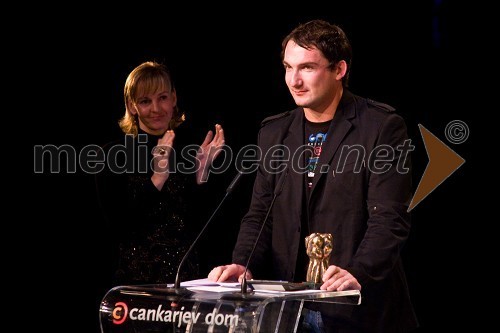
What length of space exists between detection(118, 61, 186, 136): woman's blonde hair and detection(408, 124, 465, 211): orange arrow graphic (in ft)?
4.29

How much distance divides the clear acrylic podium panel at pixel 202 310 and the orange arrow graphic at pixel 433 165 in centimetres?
180

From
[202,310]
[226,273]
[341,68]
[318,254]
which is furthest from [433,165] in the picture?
[202,310]

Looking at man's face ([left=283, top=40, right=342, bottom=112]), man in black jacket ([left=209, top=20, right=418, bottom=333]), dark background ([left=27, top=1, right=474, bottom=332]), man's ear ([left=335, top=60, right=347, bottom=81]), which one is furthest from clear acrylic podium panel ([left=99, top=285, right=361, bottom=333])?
dark background ([left=27, top=1, right=474, bottom=332])

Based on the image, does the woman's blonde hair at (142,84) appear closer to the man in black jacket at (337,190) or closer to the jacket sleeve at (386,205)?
the man in black jacket at (337,190)

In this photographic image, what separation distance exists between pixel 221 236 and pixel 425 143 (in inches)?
46.2

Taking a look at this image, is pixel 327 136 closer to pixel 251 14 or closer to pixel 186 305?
pixel 186 305


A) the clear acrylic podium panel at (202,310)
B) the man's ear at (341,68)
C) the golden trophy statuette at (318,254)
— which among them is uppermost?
the man's ear at (341,68)

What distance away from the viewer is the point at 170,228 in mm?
3756

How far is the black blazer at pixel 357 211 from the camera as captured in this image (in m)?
2.89

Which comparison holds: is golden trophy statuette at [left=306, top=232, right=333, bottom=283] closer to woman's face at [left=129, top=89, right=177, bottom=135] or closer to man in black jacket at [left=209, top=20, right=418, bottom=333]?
man in black jacket at [left=209, top=20, right=418, bottom=333]

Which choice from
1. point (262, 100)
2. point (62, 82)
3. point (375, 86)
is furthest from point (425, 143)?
point (62, 82)

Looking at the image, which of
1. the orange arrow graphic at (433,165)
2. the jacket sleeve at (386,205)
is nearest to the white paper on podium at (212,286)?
the jacket sleeve at (386,205)

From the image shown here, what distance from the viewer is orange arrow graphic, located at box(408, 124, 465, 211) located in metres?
4.18

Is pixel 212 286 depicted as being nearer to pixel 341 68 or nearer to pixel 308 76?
pixel 308 76
